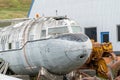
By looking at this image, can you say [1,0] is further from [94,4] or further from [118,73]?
[118,73]

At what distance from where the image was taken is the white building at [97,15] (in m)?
27.7

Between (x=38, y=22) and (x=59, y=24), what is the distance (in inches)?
45.2

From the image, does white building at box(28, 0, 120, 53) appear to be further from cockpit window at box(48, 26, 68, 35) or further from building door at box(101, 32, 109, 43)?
cockpit window at box(48, 26, 68, 35)

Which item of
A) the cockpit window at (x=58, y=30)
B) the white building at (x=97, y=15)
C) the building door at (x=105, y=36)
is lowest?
the building door at (x=105, y=36)

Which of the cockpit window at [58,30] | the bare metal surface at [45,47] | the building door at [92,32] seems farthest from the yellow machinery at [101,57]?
the building door at [92,32]

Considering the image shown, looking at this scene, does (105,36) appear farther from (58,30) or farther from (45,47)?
(45,47)

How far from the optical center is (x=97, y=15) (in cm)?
2889

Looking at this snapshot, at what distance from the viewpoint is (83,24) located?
2994cm

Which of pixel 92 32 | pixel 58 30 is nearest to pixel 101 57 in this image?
pixel 58 30

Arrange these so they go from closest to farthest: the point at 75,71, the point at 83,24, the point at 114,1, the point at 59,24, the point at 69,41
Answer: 1. the point at 69,41
2. the point at 59,24
3. the point at 75,71
4. the point at 114,1
5. the point at 83,24

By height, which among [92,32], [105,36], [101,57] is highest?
[92,32]

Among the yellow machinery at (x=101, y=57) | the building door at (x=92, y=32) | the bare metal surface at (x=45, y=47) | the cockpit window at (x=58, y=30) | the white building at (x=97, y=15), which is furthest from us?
the building door at (x=92, y=32)

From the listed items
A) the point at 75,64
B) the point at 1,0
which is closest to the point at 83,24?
the point at 75,64

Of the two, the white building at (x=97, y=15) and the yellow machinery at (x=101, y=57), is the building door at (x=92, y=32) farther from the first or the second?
the yellow machinery at (x=101, y=57)
